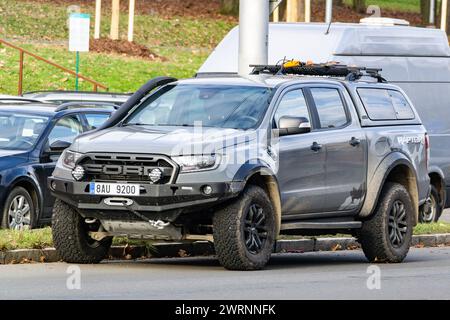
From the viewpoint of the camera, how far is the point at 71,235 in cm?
1444

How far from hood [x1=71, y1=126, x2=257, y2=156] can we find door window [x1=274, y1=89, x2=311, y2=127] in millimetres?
790

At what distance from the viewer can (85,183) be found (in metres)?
14.0

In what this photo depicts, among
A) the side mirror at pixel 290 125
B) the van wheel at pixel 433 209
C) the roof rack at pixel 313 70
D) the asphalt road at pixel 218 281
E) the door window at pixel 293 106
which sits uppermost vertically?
the roof rack at pixel 313 70

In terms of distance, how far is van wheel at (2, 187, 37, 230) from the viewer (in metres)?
17.2

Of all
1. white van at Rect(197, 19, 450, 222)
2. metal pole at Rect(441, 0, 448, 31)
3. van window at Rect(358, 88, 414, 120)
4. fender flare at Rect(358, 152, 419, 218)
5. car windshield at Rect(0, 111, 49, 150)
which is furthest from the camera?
metal pole at Rect(441, 0, 448, 31)

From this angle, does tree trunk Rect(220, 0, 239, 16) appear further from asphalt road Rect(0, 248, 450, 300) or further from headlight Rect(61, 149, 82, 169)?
headlight Rect(61, 149, 82, 169)

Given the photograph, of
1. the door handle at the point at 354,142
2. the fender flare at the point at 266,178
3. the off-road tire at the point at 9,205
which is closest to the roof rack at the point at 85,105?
the off-road tire at the point at 9,205

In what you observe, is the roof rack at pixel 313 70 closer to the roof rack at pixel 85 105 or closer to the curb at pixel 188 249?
the curb at pixel 188 249

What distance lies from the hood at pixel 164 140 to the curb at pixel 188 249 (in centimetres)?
131

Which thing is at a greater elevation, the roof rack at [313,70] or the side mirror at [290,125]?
the roof rack at [313,70]

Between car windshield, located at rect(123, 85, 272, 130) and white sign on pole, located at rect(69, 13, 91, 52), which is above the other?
white sign on pole, located at rect(69, 13, 91, 52)

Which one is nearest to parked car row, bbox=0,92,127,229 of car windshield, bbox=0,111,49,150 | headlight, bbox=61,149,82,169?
car windshield, bbox=0,111,49,150

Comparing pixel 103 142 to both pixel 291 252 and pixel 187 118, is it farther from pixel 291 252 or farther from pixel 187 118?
pixel 291 252

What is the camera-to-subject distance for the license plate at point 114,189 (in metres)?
13.8
